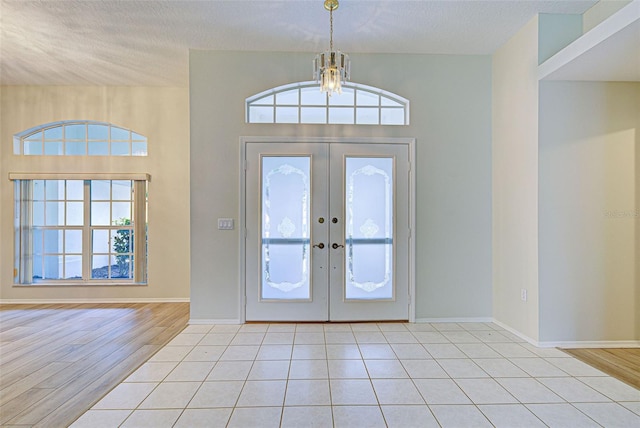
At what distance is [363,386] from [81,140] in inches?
201

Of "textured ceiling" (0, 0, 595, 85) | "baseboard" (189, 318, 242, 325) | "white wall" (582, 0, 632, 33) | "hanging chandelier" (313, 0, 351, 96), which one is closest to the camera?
"hanging chandelier" (313, 0, 351, 96)

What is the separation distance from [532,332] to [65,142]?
6.44 m

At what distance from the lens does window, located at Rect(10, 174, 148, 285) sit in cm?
488

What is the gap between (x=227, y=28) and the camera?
3398mm

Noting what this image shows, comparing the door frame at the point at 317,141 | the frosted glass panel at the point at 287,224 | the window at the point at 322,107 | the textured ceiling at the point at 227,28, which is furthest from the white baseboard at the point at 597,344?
the textured ceiling at the point at 227,28

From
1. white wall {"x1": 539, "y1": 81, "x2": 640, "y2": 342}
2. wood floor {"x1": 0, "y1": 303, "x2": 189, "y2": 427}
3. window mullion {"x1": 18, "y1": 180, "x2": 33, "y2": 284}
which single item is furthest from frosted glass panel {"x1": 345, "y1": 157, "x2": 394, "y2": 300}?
window mullion {"x1": 18, "y1": 180, "x2": 33, "y2": 284}

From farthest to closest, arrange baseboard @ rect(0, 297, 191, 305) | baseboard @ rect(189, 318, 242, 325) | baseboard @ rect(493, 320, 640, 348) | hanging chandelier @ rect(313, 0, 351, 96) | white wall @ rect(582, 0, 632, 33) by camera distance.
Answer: baseboard @ rect(0, 297, 191, 305)
baseboard @ rect(189, 318, 242, 325)
baseboard @ rect(493, 320, 640, 348)
white wall @ rect(582, 0, 632, 33)
hanging chandelier @ rect(313, 0, 351, 96)

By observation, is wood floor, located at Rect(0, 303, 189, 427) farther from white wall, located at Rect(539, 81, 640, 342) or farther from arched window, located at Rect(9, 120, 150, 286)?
white wall, located at Rect(539, 81, 640, 342)

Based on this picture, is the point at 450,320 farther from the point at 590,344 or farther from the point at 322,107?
the point at 322,107

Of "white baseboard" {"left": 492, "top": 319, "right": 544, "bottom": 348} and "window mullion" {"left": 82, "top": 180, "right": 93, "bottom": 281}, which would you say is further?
"window mullion" {"left": 82, "top": 180, "right": 93, "bottom": 281}

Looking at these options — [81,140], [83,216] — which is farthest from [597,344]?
[81,140]

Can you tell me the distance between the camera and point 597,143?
319 cm

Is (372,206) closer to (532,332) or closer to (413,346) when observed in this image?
(413,346)

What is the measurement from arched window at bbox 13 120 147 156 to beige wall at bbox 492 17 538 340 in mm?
4795
